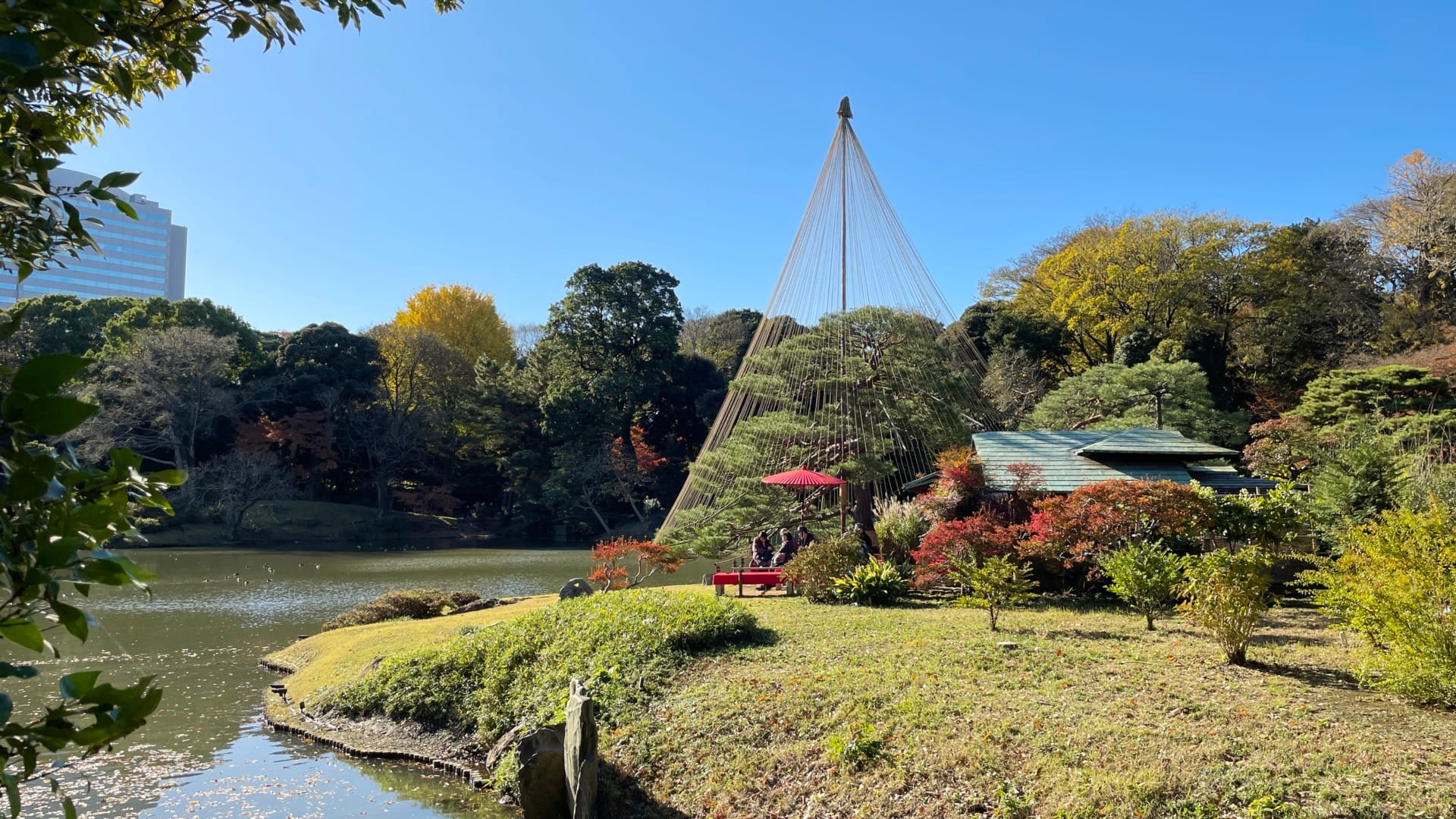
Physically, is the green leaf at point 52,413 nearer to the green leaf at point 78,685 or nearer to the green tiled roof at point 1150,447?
the green leaf at point 78,685

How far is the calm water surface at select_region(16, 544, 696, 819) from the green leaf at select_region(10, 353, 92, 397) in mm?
434

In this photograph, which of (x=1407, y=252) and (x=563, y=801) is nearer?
(x=563, y=801)

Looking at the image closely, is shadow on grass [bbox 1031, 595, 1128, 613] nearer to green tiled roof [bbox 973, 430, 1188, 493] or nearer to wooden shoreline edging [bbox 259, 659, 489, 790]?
green tiled roof [bbox 973, 430, 1188, 493]

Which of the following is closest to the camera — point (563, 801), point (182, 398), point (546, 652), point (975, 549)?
point (563, 801)

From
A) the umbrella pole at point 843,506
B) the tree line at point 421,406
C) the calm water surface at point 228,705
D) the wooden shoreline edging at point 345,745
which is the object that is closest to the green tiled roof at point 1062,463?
the umbrella pole at point 843,506

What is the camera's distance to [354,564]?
21.7 m

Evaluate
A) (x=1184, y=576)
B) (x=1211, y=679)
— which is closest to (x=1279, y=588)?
(x=1184, y=576)

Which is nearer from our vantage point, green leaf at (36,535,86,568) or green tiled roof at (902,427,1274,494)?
green leaf at (36,535,86,568)

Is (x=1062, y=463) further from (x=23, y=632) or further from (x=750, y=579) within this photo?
(x=23, y=632)

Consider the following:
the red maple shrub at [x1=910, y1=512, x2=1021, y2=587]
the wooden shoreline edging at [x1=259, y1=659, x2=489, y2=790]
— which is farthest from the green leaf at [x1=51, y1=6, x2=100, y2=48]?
the red maple shrub at [x1=910, y1=512, x2=1021, y2=587]

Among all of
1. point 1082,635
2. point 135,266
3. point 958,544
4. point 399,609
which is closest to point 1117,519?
point 958,544

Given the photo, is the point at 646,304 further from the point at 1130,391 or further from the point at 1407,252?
the point at 1407,252

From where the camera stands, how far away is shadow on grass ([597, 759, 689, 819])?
5.45 meters

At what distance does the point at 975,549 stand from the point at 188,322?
31.6 meters
